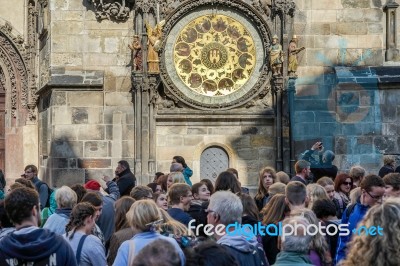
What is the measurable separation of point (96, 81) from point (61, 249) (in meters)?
11.1

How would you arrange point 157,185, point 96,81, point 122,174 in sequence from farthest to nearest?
point 96,81 → point 122,174 → point 157,185

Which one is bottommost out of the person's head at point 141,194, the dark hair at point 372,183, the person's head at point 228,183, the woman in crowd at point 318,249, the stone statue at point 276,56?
the woman in crowd at point 318,249

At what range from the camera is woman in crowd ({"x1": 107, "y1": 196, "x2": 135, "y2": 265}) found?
7.32m

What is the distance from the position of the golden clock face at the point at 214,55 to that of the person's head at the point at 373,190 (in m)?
9.50

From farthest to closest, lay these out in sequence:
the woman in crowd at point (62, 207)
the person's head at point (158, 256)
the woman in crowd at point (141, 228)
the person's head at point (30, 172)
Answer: the person's head at point (30, 172)
the woman in crowd at point (62, 207)
the woman in crowd at point (141, 228)
the person's head at point (158, 256)

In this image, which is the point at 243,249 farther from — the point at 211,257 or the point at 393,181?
the point at 393,181

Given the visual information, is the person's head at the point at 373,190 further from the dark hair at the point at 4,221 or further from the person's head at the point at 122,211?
the dark hair at the point at 4,221

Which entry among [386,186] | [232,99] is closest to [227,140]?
[232,99]

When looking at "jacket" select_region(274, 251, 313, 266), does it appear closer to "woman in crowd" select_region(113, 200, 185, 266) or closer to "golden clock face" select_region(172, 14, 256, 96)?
"woman in crowd" select_region(113, 200, 185, 266)

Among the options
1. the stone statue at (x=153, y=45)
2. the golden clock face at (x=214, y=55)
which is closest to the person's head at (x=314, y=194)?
the stone statue at (x=153, y=45)

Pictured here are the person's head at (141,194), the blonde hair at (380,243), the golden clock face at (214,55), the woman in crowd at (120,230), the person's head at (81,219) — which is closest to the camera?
the blonde hair at (380,243)

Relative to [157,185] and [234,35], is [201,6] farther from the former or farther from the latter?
[157,185]

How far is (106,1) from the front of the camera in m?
16.8

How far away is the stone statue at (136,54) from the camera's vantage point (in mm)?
16453
